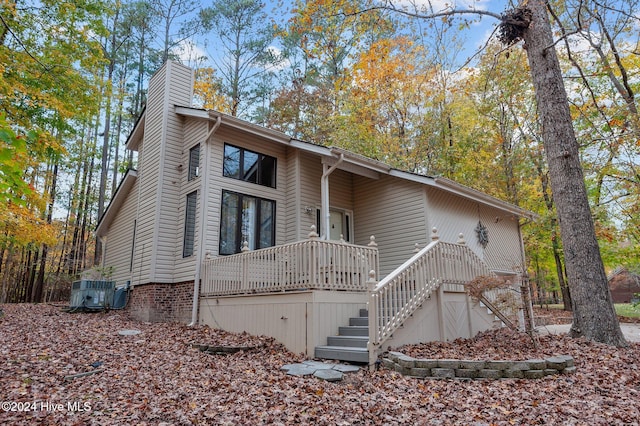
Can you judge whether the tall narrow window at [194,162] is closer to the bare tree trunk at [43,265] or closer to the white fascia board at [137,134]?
the white fascia board at [137,134]

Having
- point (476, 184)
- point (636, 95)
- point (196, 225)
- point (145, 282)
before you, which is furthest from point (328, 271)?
point (476, 184)

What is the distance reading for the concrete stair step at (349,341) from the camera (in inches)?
267

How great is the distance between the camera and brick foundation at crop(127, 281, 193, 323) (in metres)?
10.8

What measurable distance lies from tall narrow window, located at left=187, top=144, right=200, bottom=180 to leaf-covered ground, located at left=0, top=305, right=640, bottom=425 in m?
5.26

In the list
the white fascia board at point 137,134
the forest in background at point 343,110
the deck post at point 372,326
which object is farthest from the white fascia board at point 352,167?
the white fascia board at point 137,134

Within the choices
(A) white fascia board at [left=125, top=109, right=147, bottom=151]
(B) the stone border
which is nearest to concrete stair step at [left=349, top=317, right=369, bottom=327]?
(B) the stone border

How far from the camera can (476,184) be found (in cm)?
2102

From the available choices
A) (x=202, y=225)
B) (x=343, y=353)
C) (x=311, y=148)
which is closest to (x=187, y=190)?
(x=202, y=225)

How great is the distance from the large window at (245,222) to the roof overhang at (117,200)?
506 centimetres

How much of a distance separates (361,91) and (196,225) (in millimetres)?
13150

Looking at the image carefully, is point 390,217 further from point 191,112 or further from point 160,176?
point 160,176

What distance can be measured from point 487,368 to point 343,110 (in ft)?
56.3

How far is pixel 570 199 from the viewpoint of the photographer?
25.4ft

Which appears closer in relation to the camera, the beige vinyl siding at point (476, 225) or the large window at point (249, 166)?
the large window at point (249, 166)
